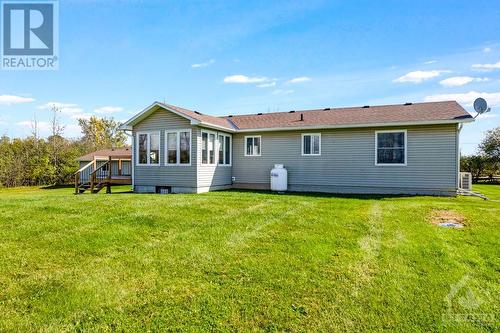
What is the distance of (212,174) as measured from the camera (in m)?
13.4

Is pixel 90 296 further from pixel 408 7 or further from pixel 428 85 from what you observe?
pixel 428 85

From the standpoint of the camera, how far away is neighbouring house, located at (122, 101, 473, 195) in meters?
11.4

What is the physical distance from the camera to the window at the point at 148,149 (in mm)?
13156

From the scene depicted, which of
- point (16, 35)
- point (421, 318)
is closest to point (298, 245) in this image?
point (421, 318)

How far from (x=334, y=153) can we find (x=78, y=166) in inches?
835

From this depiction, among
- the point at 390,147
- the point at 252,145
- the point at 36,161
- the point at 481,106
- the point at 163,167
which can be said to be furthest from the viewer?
the point at 36,161

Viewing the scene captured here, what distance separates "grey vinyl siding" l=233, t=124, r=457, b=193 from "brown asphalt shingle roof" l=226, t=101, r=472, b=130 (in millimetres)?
404

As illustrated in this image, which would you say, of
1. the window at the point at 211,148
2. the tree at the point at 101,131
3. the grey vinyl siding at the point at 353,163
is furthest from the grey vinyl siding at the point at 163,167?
the tree at the point at 101,131

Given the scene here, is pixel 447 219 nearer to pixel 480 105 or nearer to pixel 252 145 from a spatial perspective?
pixel 480 105

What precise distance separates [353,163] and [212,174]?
6030mm

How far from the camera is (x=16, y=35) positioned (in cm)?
1064

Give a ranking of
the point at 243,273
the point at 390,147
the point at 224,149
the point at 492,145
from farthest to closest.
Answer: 1. the point at 492,145
2. the point at 224,149
3. the point at 390,147
4. the point at 243,273
